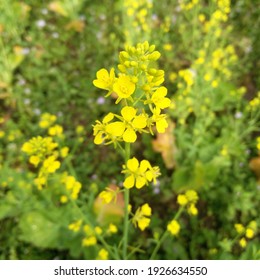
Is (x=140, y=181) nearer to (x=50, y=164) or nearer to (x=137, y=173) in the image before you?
(x=137, y=173)

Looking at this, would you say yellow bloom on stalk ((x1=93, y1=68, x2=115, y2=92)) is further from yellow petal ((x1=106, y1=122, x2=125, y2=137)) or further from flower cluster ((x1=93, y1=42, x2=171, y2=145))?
yellow petal ((x1=106, y1=122, x2=125, y2=137))

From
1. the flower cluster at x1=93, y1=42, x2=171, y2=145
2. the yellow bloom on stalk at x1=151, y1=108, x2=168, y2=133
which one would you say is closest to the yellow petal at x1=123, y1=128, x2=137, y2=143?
the flower cluster at x1=93, y1=42, x2=171, y2=145

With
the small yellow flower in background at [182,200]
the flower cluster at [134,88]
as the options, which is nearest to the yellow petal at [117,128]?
the flower cluster at [134,88]

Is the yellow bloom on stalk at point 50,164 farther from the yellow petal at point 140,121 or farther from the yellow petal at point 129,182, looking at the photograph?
the yellow petal at point 140,121

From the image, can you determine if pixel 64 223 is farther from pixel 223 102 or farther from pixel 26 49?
pixel 26 49

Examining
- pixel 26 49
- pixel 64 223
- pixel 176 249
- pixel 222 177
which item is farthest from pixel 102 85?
pixel 26 49

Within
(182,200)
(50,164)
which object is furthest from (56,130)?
(182,200)

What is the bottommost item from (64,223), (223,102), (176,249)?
(176,249)

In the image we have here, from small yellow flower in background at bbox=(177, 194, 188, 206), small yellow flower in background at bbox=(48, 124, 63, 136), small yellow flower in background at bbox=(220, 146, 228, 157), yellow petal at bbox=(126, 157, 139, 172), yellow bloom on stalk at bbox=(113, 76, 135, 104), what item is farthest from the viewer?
small yellow flower in background at bbox=(220, 146, 228, 157)
